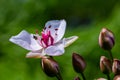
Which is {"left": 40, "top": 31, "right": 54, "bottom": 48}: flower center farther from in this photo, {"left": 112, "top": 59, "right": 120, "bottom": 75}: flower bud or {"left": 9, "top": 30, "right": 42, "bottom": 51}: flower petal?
{"left": 112, "top": 59, "right": 120, "bottom": 75}: flower bud

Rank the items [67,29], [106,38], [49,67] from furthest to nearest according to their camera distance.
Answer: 1. [67,29]
2. [106,38]
3. [49,67]

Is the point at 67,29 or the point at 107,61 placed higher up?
the point at 107,61

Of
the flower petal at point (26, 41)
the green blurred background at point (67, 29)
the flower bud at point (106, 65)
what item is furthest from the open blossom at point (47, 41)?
the green blurred background at point (67, 29)

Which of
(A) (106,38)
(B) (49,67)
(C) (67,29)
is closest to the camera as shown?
(B) (49,67)

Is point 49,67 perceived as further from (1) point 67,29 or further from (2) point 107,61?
(1) point 67,29

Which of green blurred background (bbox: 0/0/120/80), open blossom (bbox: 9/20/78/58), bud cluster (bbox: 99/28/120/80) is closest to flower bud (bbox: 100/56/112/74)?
bud cluster (bbox: 99/28/120/80)

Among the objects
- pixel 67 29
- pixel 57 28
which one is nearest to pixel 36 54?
pixel 57 28
